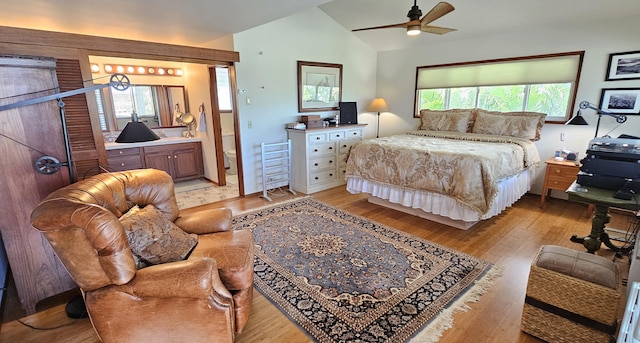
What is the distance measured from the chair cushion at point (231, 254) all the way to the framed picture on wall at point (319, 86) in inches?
126

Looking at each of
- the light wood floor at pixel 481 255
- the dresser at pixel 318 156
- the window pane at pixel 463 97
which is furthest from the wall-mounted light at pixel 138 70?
the window pane at pixel 463 97

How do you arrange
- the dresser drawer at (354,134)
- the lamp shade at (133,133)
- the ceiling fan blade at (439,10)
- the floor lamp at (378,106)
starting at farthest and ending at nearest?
the floor lamp at (378,106), the dresser drawer at (354,134), the ceiling fan blade at (439,10), the lamp shade at (133,133)

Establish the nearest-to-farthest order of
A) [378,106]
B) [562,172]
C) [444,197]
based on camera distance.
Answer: [444,197] < [562,172] < [378,106]

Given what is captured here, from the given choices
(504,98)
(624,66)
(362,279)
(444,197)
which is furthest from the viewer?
(504,98)

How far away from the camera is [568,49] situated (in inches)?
155

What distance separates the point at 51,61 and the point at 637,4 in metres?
5.45

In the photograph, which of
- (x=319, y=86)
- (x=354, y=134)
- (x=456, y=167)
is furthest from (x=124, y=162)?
(x=456, y=167)

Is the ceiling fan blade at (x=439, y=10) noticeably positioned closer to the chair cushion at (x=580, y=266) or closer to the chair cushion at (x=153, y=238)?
the chair cushion at (x=580, y=266)

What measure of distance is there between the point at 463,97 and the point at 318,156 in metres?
2.64

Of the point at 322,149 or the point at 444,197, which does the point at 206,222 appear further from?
the point at 322,149

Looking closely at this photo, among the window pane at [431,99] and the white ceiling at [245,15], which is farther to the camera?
the window pane at [431,99]

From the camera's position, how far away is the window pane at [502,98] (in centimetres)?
446

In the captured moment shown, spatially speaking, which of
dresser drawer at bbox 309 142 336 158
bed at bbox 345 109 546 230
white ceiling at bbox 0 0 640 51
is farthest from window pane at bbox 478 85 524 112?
dresser drawer at bbox 309 142 336 158

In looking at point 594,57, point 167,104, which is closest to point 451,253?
point 594,57
